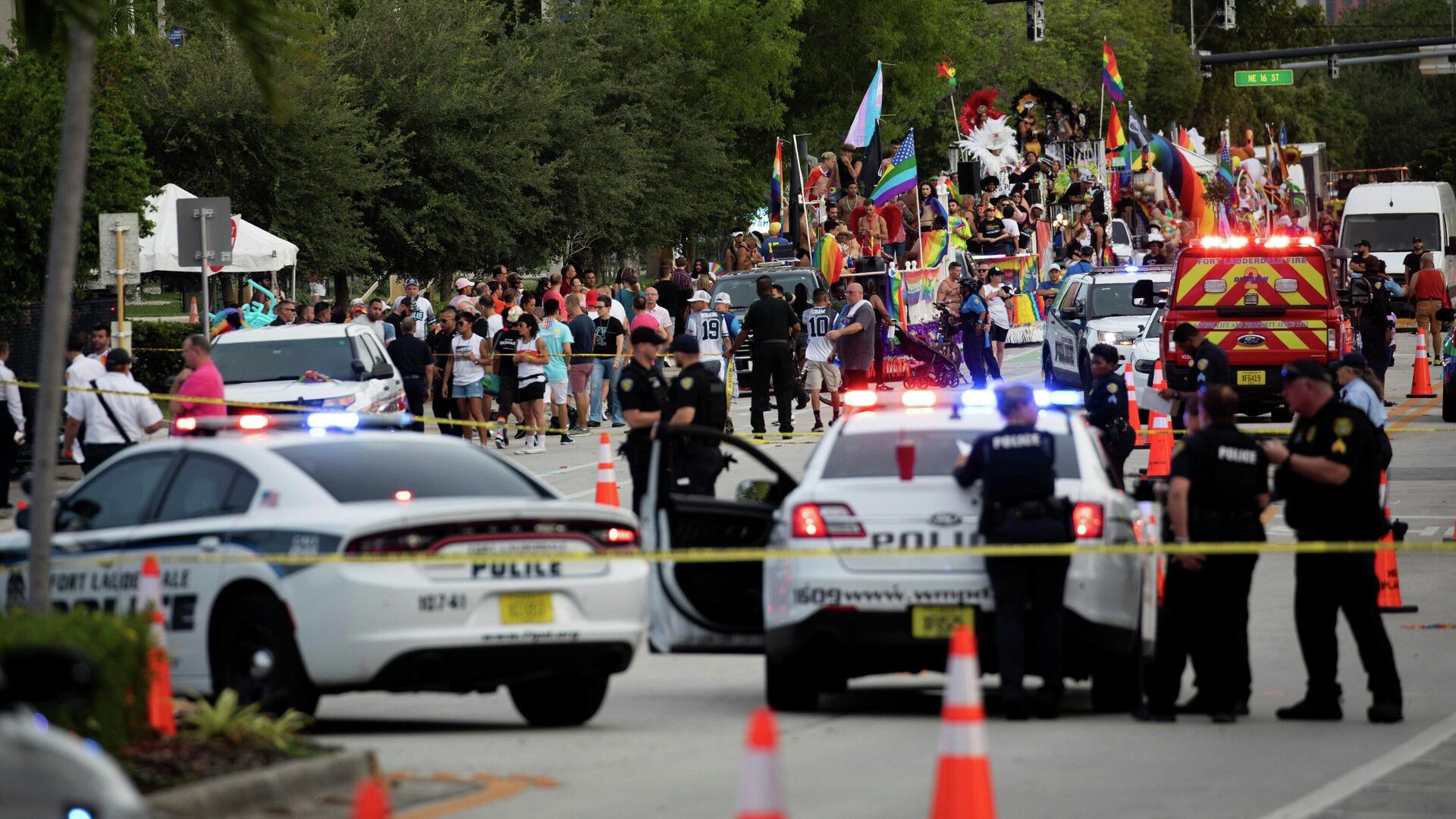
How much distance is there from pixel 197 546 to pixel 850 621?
2884 mm

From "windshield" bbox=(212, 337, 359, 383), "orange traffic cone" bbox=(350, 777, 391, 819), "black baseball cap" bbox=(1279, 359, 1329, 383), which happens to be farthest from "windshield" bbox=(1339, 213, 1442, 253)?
"orange traffic cone" bbox=(350, 777, 391, 819)

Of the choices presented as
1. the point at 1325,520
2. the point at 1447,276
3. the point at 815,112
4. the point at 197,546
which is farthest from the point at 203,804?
the point at 815,112

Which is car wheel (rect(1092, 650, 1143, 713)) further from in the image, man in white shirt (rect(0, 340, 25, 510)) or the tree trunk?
man in white shirt (rect(0, 340, 25, 510))

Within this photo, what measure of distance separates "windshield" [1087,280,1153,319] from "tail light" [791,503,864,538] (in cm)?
2013

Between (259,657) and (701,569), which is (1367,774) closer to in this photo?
(701,569)

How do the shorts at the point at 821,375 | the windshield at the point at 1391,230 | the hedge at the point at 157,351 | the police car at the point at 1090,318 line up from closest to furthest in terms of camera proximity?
the shorts at the point at 821,375
the police car at the point at 1090,318
the hedge at the point at 157,351
the windshield at the point at 1391,230

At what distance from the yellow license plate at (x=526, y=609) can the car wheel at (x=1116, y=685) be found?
8.55 feet

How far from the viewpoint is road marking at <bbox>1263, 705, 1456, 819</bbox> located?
8.38m

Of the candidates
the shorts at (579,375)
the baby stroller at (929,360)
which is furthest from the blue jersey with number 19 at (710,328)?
the shorts at (579,375)

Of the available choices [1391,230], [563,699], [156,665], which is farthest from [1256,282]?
[1391,230]

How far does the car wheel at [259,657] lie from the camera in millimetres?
9633

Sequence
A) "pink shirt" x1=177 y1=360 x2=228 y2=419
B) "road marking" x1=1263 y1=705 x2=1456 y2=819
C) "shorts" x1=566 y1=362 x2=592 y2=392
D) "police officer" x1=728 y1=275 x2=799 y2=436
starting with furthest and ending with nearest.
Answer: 1. "shorts" x1=566 y1=362 x2=592 y2=392
2. "police officer" x1=728 y1=275 x2=799 y2=436
3. "pink shirt" x1=177 y1=360 x2=228 y2=419
4. "road marking" x1=1263 y1=705 x2=1456 y2=819

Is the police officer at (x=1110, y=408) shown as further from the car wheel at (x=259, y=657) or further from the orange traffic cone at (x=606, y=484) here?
the car wheel at (x=259, y=657)

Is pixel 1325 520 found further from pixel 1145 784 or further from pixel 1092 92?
pixel 1092 92
